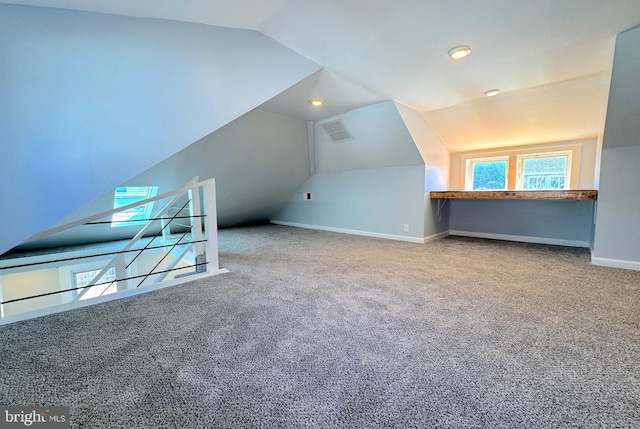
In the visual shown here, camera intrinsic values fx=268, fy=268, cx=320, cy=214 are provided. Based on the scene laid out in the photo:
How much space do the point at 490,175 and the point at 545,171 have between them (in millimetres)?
729

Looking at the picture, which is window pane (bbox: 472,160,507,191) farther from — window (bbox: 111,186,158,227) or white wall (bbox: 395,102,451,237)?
window (bbox: 111,186,158,227)

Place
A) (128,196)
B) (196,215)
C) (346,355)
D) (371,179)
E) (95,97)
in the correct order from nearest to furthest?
1. (346,355)
2. (95,97)
3. (196,215)
4. (128,196)
5. (371,179)

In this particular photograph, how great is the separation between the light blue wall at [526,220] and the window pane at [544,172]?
308 millimetres

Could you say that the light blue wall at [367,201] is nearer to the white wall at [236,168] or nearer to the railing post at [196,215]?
the white wall at [236,168]

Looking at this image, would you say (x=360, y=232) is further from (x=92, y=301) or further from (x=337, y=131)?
(x=92, y=301)

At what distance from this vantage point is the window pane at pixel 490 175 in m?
4.50

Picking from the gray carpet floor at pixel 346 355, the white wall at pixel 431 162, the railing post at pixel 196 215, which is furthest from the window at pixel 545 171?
the railing post at pixel 196 215

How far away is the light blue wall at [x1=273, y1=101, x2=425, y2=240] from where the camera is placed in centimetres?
409

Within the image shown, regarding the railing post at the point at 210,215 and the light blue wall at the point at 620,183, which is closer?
the light blue wall at the point at 620,183

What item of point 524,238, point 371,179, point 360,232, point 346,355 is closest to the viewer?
point 346,355

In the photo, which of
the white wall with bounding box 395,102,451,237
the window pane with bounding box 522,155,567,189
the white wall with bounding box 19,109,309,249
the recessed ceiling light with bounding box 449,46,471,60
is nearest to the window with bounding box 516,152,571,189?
the window pane with bounding box 522,155,567,189

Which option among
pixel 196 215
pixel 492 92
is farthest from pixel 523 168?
pixel 196 215

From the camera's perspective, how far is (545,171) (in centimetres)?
414

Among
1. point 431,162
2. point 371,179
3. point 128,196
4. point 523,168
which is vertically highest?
point 431,162
